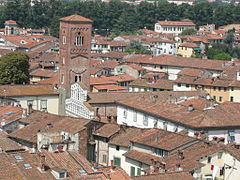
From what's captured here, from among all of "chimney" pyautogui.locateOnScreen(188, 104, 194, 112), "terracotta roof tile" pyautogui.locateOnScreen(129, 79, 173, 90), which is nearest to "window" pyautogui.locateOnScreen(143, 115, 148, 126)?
"chimney" pyautogui.locateOnScreen(188, 104, 194, 112)

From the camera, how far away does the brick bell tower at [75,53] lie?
62.0 meters

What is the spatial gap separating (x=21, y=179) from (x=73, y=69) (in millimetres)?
36451

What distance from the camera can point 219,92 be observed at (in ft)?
234

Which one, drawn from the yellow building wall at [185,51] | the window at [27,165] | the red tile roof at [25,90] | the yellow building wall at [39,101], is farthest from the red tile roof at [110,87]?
the yellow building wall at [185,51]

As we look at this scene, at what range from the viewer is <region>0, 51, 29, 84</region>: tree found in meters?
71.8

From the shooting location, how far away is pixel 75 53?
204ft

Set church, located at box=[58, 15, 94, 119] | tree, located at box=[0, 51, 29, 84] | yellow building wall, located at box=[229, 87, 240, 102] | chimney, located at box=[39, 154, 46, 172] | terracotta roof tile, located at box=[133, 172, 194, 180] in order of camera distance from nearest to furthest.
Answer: chimney, located at box=[39, 154, 46, 172]
terracotta roof tile, located at box=[133, 172, 194, 180]
church, located at box=[58, 15, 94, 119]
yellow building wall, located at box=[229, 87, 240, 102]
tree, located at box=[0, 51, 29, 84]

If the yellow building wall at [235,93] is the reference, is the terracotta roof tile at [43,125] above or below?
above

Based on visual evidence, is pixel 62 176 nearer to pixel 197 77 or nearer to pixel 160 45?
→ pixel 197 77

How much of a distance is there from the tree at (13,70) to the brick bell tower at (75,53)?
1088 cm

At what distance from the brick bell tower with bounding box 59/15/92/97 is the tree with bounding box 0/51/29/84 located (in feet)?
35.7

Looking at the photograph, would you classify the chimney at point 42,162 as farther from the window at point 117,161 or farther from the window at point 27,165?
the window at point 117,161

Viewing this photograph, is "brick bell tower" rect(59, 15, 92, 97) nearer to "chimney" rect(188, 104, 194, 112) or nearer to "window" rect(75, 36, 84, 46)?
"window" rect(75, 36, 84, 46)

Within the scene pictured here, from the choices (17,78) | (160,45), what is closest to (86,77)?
(17,78)
